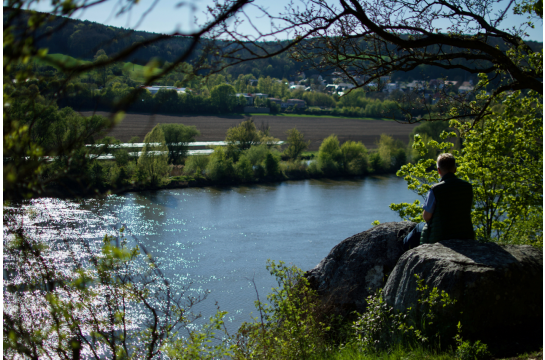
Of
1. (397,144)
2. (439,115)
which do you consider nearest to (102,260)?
(439,115)

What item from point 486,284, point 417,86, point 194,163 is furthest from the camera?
point 194,163

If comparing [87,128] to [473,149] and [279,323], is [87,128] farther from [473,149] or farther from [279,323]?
[473,149]

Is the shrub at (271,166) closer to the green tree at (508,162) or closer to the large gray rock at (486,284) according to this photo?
the green tree at (508,162)

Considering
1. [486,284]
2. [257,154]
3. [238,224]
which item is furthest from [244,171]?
[486,284]

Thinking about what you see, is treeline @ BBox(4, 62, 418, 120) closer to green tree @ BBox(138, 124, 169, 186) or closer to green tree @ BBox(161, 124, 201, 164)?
green tree @ BBox(138, 124, 169, 186)

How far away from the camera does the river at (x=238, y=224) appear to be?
1664cm

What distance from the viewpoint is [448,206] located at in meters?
3.60

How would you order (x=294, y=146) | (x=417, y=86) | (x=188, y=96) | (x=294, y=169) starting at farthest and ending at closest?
(x=188, y=96)
(x=294, y=146)
(x=294, y=169)
(x=417, y=86)

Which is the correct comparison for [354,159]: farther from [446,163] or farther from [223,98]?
[446,163]

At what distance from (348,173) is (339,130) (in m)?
25.0

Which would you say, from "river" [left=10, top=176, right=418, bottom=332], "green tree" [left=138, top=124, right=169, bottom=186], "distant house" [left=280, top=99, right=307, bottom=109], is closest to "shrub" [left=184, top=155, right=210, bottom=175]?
"green tree" [left=138, top=124, right=169, bottom=186]

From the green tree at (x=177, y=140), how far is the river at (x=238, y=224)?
→ 26.6 feet

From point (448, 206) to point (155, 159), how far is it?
3163 centimetres

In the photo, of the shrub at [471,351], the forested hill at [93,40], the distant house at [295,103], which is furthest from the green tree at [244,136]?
the distant house at [295,103]
